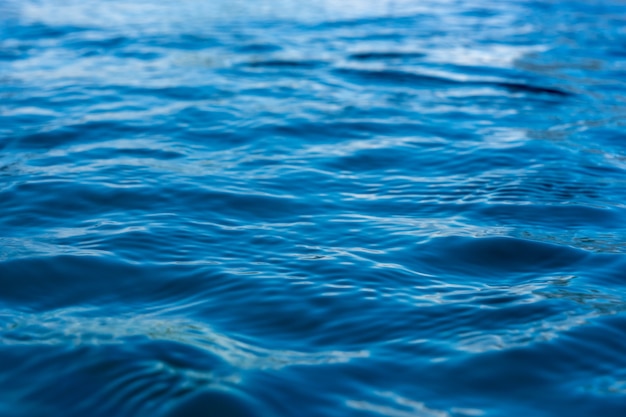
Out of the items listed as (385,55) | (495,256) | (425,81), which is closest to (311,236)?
(495,256)

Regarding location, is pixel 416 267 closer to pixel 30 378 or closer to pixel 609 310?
pixel 609 310

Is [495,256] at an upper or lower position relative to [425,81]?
lower

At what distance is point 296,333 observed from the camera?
3672mm

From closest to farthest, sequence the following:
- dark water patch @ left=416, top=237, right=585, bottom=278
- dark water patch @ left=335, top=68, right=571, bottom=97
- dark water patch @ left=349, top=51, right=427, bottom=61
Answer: dark water patch @ left=416, top=237, right=585, bottom=278, dark water patch @ left=335, top=68, right=571, bottom=97, dark water patch @ left=349, top=51, right=427, bottom=61

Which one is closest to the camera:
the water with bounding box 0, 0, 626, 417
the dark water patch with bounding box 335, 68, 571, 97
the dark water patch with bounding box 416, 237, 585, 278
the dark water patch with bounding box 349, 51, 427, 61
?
the water with bounding box 0, 0, 626, 417

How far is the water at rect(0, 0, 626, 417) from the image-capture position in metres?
3.27

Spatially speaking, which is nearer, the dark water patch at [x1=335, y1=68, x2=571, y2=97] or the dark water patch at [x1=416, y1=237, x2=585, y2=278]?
the dark water patch at [x1=416, y1=237, x2=585, y2=278]

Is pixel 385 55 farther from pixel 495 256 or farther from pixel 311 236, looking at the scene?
pixel 495 256

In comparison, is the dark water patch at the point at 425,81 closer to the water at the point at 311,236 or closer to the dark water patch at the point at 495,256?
the water at the point at 311,236

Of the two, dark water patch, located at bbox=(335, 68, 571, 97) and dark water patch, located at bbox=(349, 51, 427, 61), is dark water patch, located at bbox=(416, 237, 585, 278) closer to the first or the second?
dark water patch, located at bbox=(335, 68, 571, 97)

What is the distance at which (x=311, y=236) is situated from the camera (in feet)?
15.6

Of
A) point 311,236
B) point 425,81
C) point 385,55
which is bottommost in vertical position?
point 311,236

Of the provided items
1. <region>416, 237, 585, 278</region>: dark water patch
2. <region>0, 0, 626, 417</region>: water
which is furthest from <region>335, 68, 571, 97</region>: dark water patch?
<region>416, 237, 585, 278</region>: dark water patch

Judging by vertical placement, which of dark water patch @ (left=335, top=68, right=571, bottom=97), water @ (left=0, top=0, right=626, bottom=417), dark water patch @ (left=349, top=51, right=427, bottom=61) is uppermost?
dark water patch @ (left=349, top=51, right=427, bottom=61)
